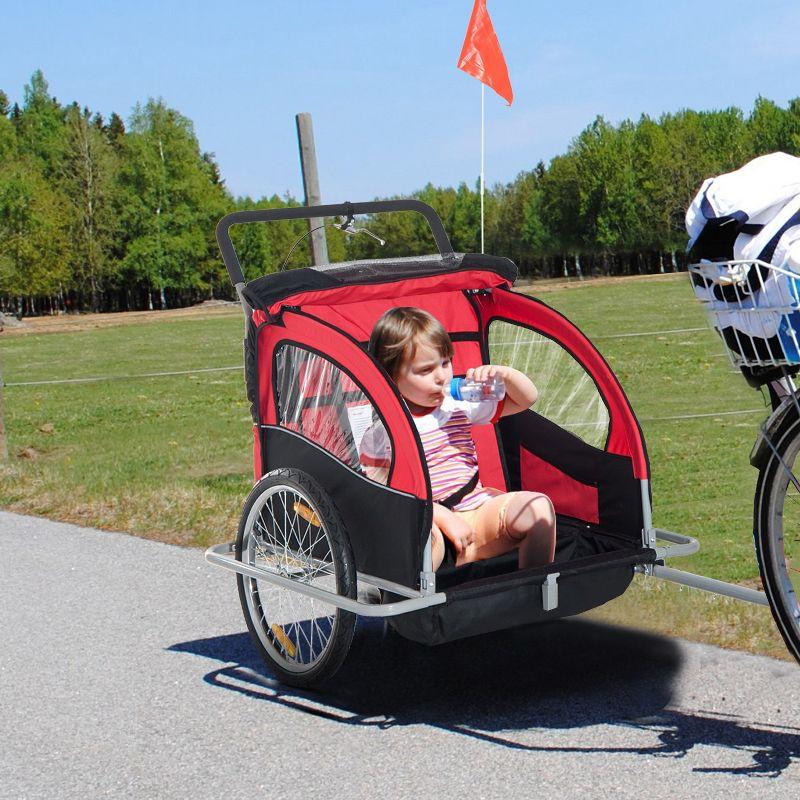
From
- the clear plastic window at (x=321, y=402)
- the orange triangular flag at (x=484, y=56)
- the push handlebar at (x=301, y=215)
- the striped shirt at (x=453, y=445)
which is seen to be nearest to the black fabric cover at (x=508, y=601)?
the striped shirt at (x=453, y=445)

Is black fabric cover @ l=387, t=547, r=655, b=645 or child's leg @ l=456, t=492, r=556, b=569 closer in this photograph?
black fabric cover @ l=387, t=547, r=655, b=645

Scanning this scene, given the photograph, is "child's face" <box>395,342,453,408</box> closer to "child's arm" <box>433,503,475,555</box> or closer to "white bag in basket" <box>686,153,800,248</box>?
"child's arm" <box>433,503,475,555</box>

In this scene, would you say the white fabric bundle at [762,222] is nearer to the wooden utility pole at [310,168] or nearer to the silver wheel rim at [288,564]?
the silver wheel rim at [288,564]

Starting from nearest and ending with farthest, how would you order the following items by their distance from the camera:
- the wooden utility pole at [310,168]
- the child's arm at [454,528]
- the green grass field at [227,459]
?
the child's arm at [454,528] < the green grass field at [227,459] < the wooden utility pole at [310,168]

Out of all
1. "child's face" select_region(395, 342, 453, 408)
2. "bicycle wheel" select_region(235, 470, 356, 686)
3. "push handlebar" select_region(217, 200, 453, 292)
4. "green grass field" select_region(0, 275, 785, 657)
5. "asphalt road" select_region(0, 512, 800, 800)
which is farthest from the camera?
"green grass field" select_region(0, 275, 785, 657)

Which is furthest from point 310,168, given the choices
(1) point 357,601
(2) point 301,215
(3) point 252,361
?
(1) point 357,601

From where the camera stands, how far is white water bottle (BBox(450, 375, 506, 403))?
163 inches

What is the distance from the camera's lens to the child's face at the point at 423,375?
4.11 m

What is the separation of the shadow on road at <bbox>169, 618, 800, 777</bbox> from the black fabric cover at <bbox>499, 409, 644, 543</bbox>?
44 cm

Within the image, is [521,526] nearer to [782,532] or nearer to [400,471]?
[400,471]

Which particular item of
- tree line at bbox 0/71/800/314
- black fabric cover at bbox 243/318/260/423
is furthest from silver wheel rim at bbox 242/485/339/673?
tree line at bbox 0/71/800/314

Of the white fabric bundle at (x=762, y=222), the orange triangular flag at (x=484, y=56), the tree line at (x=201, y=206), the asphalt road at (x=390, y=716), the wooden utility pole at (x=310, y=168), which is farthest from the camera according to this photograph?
the tree line at (x=201, y=206)

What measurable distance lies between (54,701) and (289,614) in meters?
0.84

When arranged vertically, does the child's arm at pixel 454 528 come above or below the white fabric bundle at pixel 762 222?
below
